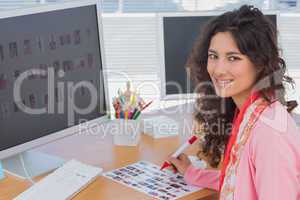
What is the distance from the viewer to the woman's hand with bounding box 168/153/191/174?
139cm

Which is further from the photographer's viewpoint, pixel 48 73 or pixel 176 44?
pixel 176 44

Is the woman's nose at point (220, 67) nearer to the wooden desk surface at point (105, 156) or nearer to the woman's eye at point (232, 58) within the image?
the woman's eye at point (232, 58)

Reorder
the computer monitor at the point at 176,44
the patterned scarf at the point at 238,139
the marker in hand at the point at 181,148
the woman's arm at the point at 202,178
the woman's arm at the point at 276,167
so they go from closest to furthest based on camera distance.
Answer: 1. the woman's arm at the point at 276,167
2. the patterned scarf at the point at 238,139
3. the woman's arm at the point at 202,178
4. the marker in hand at the point at 181,148
5. the computer monitor at the point at 176,44

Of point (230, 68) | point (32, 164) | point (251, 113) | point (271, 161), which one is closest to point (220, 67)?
point (230, 68)

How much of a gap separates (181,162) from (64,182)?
0.36 m

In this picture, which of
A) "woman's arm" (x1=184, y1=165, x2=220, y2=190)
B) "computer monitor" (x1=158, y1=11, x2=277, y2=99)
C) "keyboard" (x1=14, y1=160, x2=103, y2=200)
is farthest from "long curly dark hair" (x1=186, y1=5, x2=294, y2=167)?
"keyboard" (x1=14, y1=160, x2=103, y2=200)

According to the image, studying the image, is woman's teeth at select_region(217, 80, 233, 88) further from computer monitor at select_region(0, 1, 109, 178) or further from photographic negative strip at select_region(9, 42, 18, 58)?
photographic negative strip at select_region(9, 42, 18, 58)

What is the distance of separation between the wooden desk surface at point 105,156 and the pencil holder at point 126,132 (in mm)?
23

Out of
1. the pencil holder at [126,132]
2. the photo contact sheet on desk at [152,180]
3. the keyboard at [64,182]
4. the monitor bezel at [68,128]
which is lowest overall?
the photo contact sheet on desk at [152,180]

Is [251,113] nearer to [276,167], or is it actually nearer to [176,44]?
[276,167]

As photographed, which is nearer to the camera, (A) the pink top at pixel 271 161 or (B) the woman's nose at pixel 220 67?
(A) the pink top at pixel 271 161

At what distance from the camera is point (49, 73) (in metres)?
1.37

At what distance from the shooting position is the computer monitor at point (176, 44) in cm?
173

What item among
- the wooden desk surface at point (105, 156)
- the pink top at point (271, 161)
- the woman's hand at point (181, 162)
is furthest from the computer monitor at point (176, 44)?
the pink top at point (271, 161)
